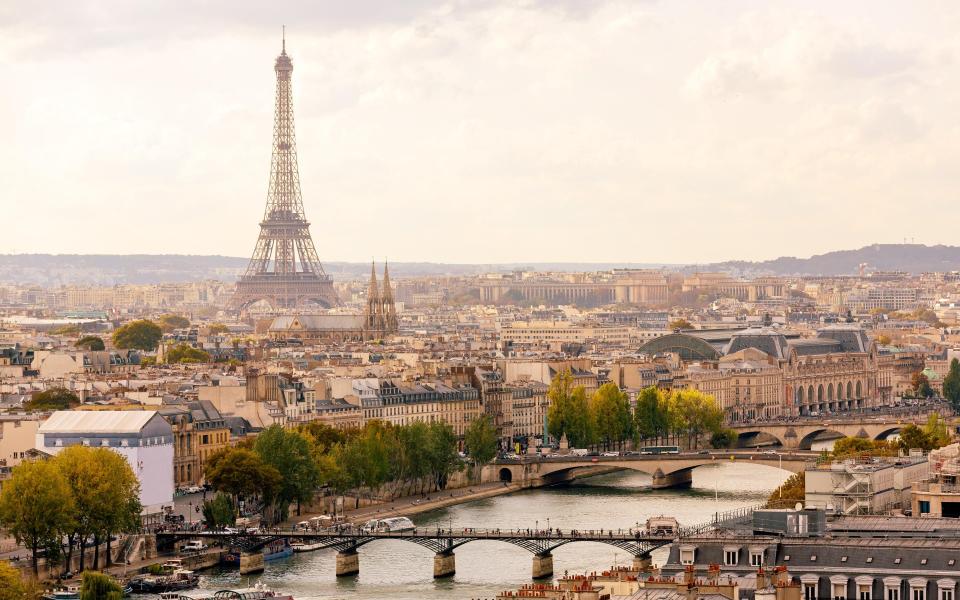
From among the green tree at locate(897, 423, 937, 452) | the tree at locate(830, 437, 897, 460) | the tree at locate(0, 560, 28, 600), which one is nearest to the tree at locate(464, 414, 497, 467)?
the tree at locate(830, 437, 897, 460)

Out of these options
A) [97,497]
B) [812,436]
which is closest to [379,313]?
[812,436]

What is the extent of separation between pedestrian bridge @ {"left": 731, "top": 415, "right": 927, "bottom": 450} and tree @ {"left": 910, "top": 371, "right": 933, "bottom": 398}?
2370cm

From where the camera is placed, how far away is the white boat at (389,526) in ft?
189

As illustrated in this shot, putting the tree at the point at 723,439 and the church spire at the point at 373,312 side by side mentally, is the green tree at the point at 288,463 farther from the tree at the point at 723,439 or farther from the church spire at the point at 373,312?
the church spire at the point at 373,312

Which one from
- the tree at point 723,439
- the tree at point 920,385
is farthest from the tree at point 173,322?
the tree at point 723,439

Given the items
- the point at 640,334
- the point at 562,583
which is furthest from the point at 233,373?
Answer: the point at 640,334

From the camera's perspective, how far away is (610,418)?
86.4 meters

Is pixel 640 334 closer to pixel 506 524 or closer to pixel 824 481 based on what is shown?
pixel 506 524

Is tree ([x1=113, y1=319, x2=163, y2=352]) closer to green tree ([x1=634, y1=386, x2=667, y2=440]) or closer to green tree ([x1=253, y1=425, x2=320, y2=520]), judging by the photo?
green tree ([x1=634, y1=386, x2=667, y2=440])

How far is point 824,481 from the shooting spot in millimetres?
44781

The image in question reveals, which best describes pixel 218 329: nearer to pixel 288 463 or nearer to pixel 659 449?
pixel 659 449

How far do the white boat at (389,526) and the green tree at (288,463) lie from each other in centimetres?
298

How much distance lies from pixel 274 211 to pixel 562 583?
16866 centimetres

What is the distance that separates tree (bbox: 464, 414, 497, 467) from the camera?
76500 mm
